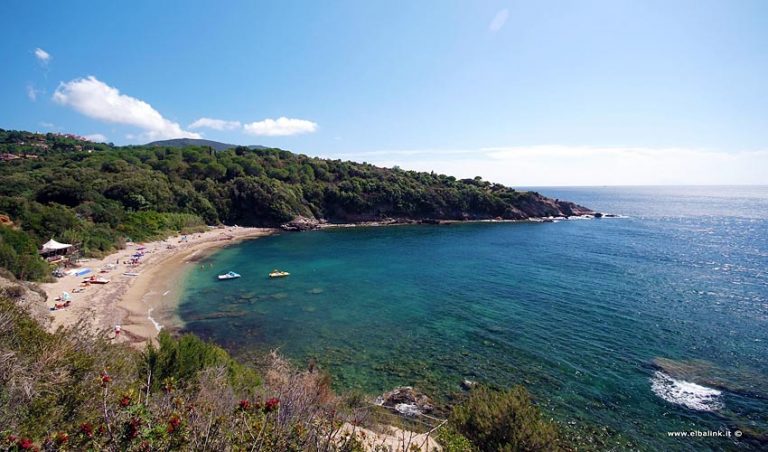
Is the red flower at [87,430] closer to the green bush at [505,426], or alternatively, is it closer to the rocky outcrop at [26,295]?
the green bush at [505,426]

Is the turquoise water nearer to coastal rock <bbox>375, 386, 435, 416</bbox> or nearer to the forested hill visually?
coastal rock <bbox>375, 386, 435, 416</bbox>

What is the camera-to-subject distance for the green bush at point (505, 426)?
9.70 m

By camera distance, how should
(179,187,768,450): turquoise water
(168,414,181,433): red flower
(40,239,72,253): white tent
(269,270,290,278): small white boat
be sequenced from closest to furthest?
1. (168,414,181,433): red flower
2. (179,187,768,450): turquoise water
3. (40,239,72,253): white tent
4. (269,270,290,278): small white boat

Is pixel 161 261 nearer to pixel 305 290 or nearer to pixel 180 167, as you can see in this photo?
pixel 305 290

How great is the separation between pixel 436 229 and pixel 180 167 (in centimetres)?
5939

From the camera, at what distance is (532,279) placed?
37.1 metres

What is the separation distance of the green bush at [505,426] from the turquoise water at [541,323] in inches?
280

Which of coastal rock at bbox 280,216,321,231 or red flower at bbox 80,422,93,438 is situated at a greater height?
red flower at bbox 80,422,93,438

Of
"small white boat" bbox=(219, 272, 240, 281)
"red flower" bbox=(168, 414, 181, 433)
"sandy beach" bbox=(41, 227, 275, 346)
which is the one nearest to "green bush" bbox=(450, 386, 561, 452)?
"red flower" bbox=(168, 414, 181, 433)

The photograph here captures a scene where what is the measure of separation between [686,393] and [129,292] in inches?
1583

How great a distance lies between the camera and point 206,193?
73500 mm

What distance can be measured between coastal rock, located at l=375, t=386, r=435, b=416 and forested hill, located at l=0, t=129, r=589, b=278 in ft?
138

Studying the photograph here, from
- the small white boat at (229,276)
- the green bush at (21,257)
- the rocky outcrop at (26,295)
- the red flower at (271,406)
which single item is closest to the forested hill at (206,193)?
the green bush at (21,257)

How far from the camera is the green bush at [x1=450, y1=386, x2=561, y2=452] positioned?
9.70m
